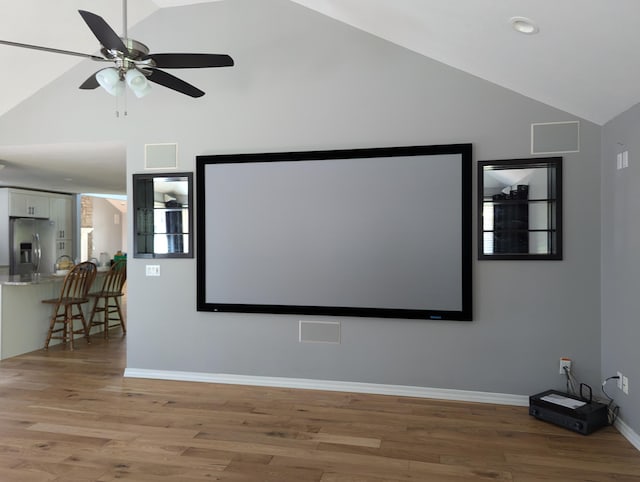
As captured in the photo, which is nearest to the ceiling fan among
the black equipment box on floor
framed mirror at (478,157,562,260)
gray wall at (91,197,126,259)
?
framed mirror at (478,157,562,260)

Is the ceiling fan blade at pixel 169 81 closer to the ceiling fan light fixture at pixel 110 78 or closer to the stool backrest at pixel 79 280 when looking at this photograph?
the ceiling fan light fixture at pixel 110 78

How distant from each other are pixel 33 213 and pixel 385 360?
23.9 ft

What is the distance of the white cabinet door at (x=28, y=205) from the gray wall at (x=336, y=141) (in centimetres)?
371

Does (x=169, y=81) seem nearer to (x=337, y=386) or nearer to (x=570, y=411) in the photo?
(x=337, y=386)

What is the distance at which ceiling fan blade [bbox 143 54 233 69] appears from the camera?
301cm

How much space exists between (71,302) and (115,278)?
0.93m

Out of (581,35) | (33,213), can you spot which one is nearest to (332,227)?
(581,35)

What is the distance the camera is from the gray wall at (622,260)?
126 inches

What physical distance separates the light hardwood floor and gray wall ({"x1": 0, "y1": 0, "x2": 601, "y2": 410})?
34 cm

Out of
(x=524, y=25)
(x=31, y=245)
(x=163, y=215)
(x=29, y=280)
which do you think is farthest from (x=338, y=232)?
(x=31, y=245)

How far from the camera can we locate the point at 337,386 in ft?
13.9

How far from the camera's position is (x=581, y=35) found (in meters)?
2.67

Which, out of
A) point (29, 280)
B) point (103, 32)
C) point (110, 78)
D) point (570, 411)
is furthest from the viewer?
point (29, 280)

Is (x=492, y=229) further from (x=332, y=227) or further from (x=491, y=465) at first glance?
(x=491, y=465)
